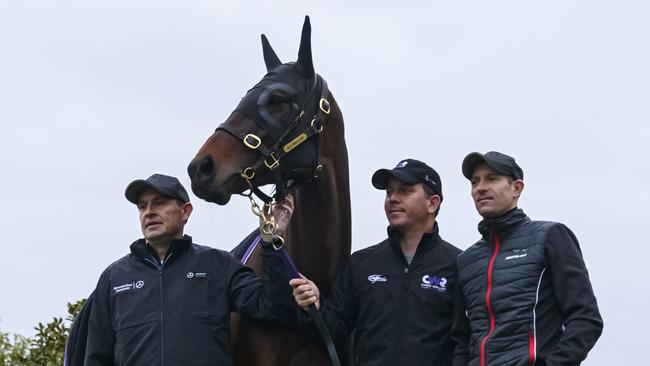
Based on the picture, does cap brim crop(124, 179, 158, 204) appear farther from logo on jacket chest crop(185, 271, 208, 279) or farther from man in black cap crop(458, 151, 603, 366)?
man in black cap crop(458, 151, 603, 366)

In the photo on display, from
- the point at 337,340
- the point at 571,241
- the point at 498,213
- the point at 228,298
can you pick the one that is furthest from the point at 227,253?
the point at 571,241

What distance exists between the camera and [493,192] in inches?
204

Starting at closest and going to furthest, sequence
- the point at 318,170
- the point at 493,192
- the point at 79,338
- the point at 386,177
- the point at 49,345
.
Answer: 1. the point at 493,192
2. the point at 318,170
3. the point at 386,177
4. the point at 79,338
5. the point at 49,345

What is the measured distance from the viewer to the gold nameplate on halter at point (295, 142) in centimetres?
525

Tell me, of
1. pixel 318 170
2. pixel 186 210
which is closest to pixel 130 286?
pixel 186 210

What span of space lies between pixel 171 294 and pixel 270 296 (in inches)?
21.1

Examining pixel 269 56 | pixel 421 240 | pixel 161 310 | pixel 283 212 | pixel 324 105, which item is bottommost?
pixel 161 310

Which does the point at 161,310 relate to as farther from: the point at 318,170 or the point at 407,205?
the point at 407,205

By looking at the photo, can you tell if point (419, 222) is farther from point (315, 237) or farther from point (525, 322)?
point (525, 322)

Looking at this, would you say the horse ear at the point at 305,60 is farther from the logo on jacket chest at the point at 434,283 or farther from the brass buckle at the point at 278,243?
the logo on jacket chest at the point at 434,283

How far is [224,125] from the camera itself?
514 cm

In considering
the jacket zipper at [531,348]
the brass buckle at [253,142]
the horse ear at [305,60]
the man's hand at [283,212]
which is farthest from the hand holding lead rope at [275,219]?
the jacket zipper at [531,348]

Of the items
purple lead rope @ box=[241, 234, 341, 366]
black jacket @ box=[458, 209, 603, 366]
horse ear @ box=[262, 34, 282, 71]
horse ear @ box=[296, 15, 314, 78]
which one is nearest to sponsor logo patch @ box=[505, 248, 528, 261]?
black jacket @ box=[458, 209, 603, 366]

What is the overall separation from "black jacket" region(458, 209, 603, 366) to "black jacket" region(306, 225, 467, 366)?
0.84ft
